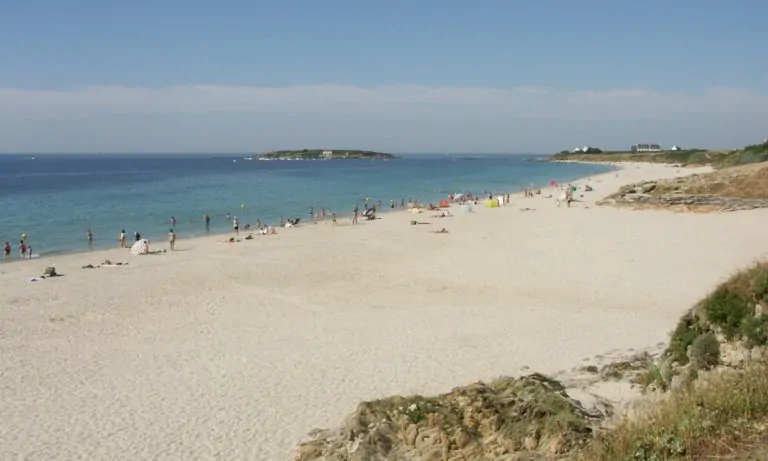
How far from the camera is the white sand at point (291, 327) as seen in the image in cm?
991

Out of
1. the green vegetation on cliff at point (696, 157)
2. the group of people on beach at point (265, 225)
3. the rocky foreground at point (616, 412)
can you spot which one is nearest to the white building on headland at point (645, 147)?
the green vegetation on cliff at point (696, 157)

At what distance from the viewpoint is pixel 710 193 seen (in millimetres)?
38312

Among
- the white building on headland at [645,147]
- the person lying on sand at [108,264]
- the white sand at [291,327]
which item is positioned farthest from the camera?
the white building on headland at [645,147]

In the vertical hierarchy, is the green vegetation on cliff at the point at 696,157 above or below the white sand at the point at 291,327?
above

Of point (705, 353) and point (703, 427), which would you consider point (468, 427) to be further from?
point (705, 353)

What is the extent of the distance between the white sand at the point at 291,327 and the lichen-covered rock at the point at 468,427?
5.23 ft

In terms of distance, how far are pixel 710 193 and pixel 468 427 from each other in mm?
37046

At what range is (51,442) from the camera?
9188mm

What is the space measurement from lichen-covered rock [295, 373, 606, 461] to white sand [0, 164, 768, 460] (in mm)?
1595

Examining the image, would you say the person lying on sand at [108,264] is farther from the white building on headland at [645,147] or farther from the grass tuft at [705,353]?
the white building on headland at [645,147]

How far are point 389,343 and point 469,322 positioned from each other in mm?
2527

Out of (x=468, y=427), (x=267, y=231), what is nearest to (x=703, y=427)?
(x=468, y=427)

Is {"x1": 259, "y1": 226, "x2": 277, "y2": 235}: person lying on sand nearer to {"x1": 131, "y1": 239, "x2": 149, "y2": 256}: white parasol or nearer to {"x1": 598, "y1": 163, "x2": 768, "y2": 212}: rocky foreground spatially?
{"x1": 131, "y1": 239, "x2": 149, "y2": 256}: white parasol

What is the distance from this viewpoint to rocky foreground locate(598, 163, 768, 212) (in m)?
36.1
